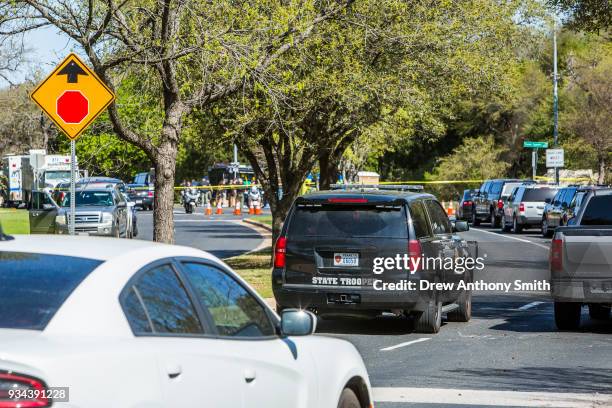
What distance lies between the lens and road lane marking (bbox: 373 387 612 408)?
1002cm

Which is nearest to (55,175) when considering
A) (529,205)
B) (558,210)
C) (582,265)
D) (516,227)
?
(516,227)

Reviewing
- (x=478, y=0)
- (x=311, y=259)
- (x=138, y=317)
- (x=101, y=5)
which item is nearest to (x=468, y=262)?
(x=311, y=259)

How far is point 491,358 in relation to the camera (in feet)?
42.6

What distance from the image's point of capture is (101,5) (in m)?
17.2

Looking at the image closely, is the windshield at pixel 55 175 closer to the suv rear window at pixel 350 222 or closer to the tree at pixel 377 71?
the tree at pixel 377 71

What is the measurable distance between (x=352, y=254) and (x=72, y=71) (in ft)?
13.6

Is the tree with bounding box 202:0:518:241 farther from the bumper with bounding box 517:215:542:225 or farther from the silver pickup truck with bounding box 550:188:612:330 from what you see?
the bumper with bounding box 517:215:542:225

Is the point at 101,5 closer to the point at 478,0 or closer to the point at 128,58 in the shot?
the point at 128,58

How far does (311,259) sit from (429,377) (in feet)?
11.7

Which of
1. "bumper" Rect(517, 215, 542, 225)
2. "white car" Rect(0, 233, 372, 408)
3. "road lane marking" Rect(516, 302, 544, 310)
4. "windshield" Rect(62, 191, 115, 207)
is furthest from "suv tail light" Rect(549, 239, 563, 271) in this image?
"bumper" Rect(517, 215, 542, 225)

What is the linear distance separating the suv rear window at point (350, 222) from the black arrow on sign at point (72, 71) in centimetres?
319

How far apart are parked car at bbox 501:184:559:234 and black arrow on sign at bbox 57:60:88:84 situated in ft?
102

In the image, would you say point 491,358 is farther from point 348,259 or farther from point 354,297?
point 348,259

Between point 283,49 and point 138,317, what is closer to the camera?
point 138,317
